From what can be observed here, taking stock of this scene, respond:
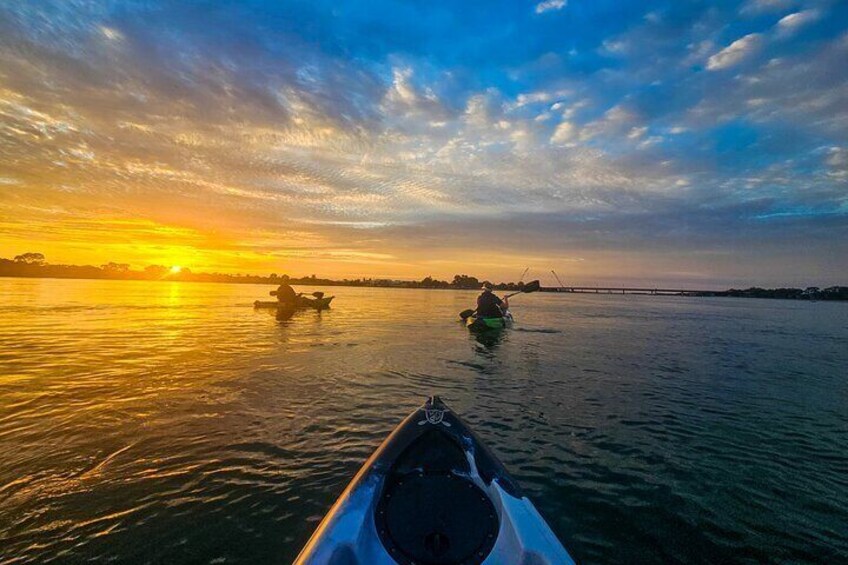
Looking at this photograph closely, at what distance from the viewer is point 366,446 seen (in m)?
8.95

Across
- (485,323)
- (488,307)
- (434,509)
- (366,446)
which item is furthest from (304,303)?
(434,509)

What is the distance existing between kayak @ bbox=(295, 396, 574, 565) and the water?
1293 mm

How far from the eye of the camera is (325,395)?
1308 cm

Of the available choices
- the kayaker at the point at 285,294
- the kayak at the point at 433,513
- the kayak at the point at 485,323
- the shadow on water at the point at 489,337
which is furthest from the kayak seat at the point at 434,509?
the kayaker at the point at 285,294

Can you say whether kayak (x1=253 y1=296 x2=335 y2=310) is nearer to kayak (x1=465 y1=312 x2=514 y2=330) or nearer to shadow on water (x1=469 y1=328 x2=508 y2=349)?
shadow on water (x1=469 y1=328 x2=508 y2=349)

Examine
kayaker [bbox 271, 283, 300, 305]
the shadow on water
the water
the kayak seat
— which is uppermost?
kayaker [bbox 271, 283, 300, 305]

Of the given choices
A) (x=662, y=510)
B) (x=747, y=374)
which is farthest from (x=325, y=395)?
(x=747, y=374)

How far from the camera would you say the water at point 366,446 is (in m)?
5.84

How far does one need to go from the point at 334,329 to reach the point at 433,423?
26.3 metres

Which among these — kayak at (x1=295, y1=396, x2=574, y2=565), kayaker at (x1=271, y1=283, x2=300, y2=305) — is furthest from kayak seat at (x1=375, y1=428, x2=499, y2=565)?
kayaker at (x1=271, y1=283, x2=300, y2=305)

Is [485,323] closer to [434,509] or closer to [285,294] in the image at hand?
[285,294]

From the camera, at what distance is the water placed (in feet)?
19.2

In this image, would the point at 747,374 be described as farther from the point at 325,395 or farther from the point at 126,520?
the point at 126,520

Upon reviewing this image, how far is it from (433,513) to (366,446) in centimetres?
397
